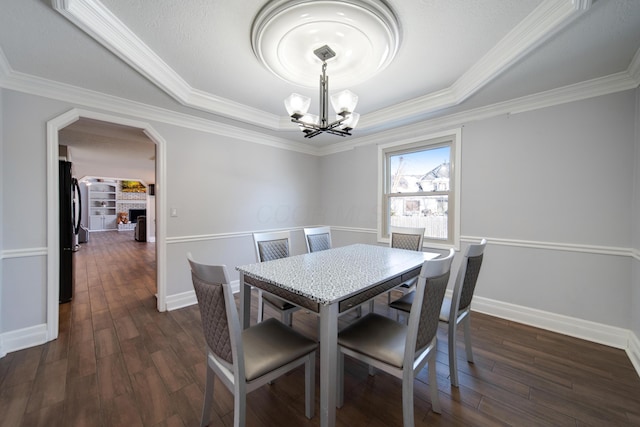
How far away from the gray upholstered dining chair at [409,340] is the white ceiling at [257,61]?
163 cm

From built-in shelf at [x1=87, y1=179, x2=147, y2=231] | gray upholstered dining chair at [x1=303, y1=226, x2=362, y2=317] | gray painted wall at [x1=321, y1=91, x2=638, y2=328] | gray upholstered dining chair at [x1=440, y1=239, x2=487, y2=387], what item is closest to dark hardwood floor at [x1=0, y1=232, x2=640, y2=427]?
gray upholstered dining chair at [x1=440, y1=239, x2=487, y2=387]

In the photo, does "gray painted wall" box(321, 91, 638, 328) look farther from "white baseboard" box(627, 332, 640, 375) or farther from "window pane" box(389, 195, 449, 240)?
"window pane" box(389, 195, 449, 240)

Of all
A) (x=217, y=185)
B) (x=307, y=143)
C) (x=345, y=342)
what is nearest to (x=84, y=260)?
Result: (x=217, y=185)

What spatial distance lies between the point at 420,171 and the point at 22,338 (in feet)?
15.3

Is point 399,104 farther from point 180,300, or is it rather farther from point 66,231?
point 66,231

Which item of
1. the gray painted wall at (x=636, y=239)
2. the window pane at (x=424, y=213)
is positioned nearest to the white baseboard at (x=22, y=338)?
the window pane at (x=424, y=213)

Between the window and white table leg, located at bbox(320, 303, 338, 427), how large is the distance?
2.51 metres

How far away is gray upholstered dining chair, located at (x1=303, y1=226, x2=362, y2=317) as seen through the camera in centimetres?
281

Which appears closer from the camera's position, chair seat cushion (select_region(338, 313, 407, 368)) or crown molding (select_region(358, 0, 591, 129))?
chair seat cushion (select_region(338, 313, 407, 368))

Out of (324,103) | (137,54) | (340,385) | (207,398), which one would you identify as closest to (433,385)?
(340,385)

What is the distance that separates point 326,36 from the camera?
1678mm

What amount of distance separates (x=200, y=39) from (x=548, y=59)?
2.71m

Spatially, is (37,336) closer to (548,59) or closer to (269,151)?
(269,151)

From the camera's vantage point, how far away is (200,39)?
1.83m
